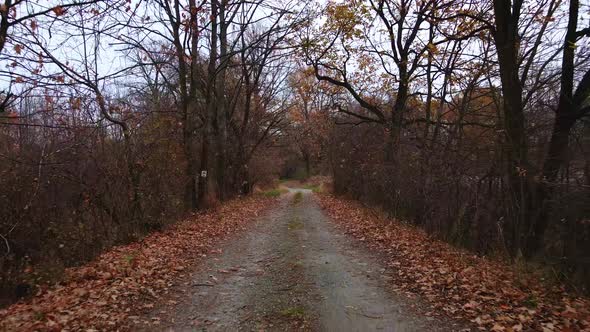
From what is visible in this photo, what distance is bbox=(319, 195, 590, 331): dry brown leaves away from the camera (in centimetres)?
526

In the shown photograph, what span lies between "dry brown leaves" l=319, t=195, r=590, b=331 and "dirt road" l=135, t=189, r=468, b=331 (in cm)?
42

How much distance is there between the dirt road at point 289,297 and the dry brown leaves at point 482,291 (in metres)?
0.42

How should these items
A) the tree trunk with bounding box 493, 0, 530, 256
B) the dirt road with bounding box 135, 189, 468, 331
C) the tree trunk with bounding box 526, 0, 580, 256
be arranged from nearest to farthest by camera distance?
the dirt road with bounding box 135, 189, 468, 331, the tree trunk with bounding box 526, 0, 580, 256, the tree trunk with bounding box 493, 0, 530, 256

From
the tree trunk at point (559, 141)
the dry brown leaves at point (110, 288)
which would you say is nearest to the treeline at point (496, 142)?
the tree trunk at point (559, 141)

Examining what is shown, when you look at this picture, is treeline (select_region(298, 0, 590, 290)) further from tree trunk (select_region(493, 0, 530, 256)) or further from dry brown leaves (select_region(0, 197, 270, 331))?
dry brown leaves (select_region(0, 197, 270, 331))

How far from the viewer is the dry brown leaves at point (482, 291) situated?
5.26m

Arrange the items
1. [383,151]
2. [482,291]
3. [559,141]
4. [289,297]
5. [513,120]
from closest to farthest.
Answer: [482,291], [289,297], [559,141], [513,120], [383,151]

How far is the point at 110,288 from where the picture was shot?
22.3 ft

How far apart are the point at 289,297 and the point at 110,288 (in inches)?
113

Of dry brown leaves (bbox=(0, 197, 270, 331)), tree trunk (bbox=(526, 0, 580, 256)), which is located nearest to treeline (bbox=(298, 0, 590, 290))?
tree trunk (bbox=(526, 0, 580, 256))

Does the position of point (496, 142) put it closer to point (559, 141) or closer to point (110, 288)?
point (559, 141)

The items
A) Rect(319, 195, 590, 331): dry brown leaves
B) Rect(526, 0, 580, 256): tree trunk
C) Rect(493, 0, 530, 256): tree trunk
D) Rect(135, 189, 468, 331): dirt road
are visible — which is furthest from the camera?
Rect(493, 0, 530, 256): tree trunk

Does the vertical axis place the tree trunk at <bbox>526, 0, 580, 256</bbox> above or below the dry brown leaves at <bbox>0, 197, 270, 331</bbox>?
above

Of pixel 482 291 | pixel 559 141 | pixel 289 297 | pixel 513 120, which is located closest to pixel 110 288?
pixel 289 297
